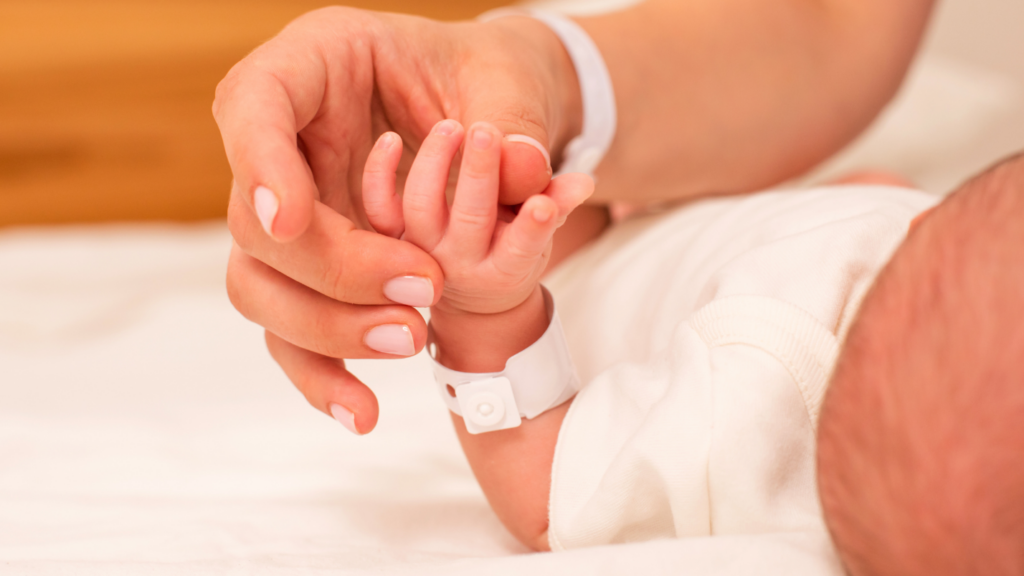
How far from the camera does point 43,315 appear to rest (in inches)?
42.4

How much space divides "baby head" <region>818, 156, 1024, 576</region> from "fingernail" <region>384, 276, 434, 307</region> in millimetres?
238

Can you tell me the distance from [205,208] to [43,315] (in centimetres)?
79

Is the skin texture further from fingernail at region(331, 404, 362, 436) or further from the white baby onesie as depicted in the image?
the white baby onesie

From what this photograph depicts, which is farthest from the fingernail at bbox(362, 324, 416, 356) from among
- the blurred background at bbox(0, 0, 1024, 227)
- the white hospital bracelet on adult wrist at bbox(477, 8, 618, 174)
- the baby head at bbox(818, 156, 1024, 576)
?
the blurred background at bbox(0, 0, 1024, 227)

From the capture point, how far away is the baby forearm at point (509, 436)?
1.89ft

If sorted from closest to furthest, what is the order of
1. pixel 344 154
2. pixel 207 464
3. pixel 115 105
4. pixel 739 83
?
pixel 344 154 → pixel 207 464 → pixel 739 83 → pixel 115 105

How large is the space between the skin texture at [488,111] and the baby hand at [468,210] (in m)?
0.02

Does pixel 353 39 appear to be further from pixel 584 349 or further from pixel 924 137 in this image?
pixel 924 137

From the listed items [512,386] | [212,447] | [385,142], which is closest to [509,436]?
[512,386]

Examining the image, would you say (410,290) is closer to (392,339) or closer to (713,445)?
(392,339)

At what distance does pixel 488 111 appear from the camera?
0.56m

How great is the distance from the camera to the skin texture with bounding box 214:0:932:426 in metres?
0.48

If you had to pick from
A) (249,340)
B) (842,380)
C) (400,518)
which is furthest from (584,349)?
(249,340)

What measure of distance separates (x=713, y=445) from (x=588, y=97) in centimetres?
44
